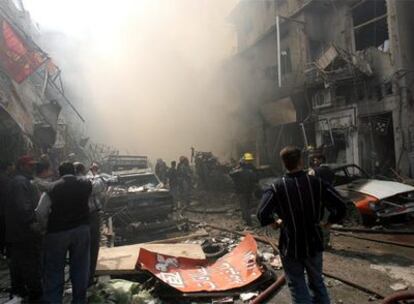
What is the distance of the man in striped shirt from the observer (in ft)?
10.1

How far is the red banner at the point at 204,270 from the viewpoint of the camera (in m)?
4.94

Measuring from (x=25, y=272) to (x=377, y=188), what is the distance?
789cm

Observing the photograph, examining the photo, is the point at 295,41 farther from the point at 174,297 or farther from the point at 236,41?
the point at 174,297

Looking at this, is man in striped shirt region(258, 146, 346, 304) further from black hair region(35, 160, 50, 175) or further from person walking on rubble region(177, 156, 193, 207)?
person walking on rubble region(177, 156, 193, 207)

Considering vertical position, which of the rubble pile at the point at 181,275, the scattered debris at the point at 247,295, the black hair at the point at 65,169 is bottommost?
the scattered debris at the point at 247,295

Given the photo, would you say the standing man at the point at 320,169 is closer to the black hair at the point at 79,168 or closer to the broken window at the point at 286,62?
the black hair at the point at 79,168

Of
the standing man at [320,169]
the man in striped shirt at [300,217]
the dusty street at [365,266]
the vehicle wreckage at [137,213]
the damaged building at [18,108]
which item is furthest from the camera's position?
the vehicle wreckage at [137,213]

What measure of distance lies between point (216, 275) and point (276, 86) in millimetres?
17033

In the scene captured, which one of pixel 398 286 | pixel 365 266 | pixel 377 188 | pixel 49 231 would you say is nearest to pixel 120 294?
pixel 49 231

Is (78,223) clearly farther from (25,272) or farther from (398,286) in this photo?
(398,286)

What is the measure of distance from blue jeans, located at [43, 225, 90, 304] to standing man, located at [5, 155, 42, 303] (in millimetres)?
690

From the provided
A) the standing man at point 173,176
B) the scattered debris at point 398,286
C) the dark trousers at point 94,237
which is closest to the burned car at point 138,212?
the dark trousers at point 94,237

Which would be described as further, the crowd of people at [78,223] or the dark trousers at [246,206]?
the dark trousers at [246,206]

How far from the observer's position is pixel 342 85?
15250 mm
